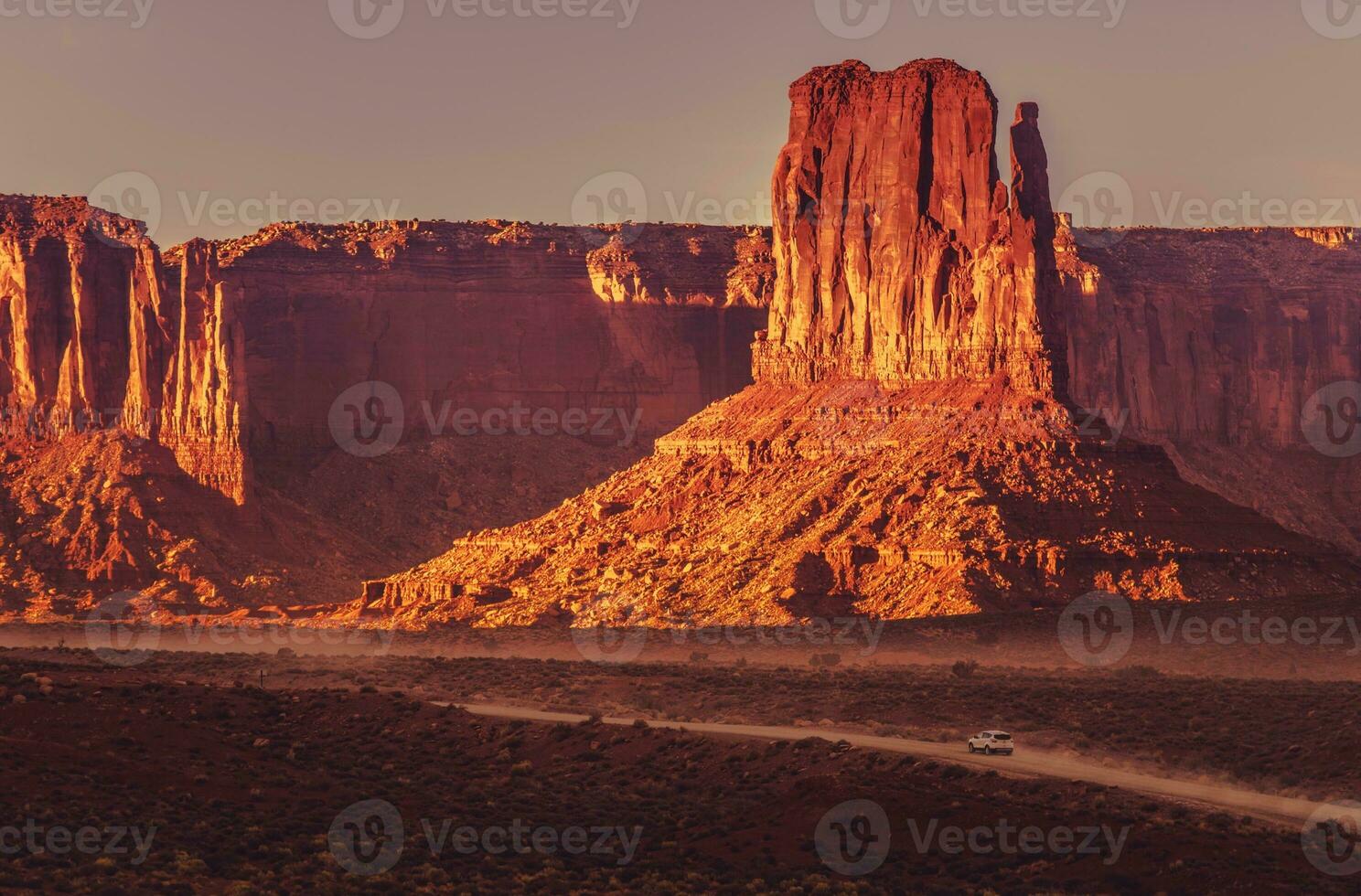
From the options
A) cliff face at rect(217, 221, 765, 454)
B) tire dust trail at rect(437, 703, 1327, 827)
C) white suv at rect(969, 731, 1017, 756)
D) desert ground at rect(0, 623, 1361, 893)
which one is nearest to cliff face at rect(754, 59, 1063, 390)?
desert ground at rect(0, 623, 1361, 893)

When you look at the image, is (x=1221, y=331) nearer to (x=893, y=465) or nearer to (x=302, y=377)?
(x=302, y=377)

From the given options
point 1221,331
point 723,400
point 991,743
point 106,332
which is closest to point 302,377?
point 106,332

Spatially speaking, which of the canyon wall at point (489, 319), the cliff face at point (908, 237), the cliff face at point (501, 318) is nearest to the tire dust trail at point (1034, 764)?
the cliff face at point (908, 237)

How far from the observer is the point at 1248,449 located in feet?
588

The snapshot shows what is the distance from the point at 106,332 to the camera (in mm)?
150500

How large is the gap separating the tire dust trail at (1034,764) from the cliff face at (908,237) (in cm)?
3346

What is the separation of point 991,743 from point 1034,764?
234 cm

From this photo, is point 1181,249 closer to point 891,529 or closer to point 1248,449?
point 1248,449

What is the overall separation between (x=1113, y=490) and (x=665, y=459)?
24296mm

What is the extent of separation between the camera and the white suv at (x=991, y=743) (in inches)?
2817

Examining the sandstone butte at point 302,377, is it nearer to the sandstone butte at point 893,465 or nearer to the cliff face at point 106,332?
the cliff face at point 106,332

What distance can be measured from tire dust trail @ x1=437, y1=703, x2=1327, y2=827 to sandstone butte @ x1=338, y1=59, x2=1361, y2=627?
69.1 ft

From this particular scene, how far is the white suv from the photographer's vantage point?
71.6m

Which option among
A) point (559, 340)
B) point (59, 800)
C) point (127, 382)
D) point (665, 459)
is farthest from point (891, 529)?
point (559, 340)
